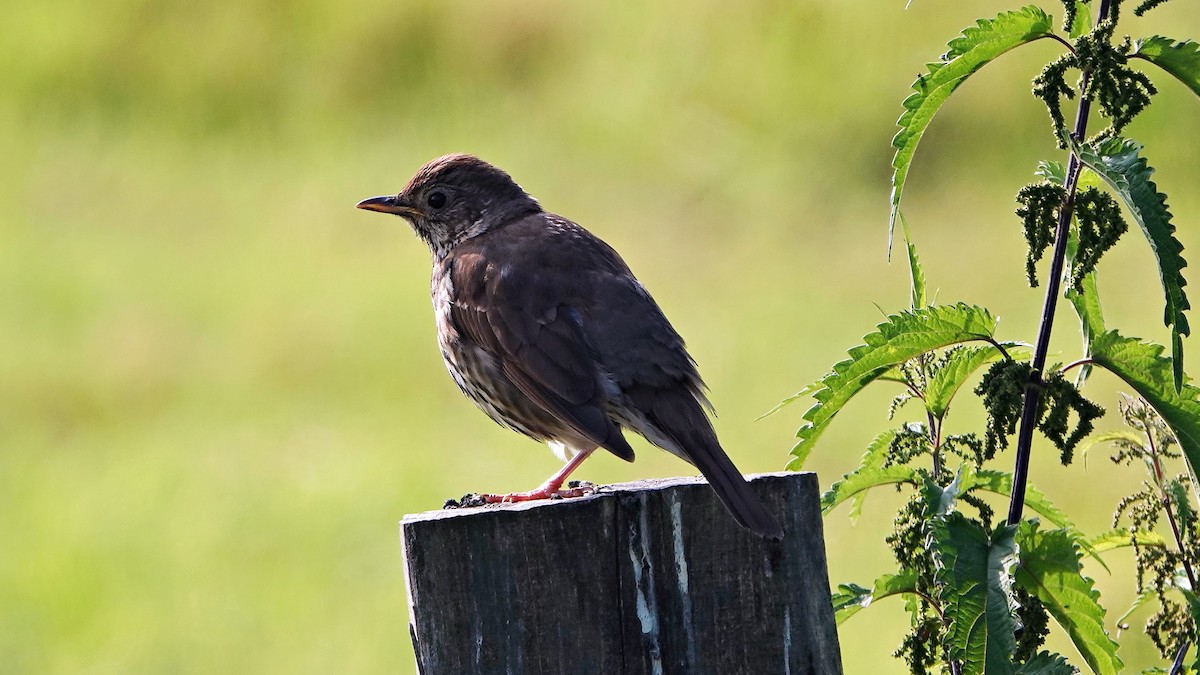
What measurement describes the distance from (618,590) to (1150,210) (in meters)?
1.19

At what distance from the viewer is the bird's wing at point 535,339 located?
4.58 meters

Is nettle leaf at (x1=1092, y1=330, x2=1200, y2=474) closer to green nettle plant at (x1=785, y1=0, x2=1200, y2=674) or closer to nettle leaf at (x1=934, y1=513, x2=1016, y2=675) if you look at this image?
green nettle plant at (x1=785, y1=0, x2=1200, y2=674)

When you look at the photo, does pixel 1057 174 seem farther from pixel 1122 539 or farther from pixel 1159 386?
pixel 1122 539

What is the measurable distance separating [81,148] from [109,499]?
6576 millimetres

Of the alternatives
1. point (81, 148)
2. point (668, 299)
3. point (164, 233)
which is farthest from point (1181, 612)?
point (81, 148)

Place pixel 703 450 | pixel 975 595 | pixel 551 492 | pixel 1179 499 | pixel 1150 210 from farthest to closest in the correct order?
1. pixel 551 492
2. pixel 703 450
3. pixel 1179 499
4. pixel 975 595
5. pixel 1150 210

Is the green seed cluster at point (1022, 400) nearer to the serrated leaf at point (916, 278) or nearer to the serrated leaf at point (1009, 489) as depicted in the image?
the serrated leaf at point (1009, 489)

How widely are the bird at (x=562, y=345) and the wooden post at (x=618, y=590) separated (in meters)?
0.78

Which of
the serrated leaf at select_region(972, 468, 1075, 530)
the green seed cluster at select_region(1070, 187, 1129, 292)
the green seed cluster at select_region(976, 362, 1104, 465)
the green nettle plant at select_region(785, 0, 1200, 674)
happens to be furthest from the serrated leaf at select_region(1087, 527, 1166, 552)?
the green seed cluster at select_region(1070, 187, 1129, 292)

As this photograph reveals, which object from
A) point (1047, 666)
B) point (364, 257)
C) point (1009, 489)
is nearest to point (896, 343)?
point (1009, 489)

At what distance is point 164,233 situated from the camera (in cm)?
1577

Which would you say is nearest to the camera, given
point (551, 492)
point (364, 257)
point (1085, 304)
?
point (1085, 304)

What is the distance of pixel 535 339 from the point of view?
4.84 meters

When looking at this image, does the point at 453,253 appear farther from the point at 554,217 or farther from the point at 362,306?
the point at 362,306
